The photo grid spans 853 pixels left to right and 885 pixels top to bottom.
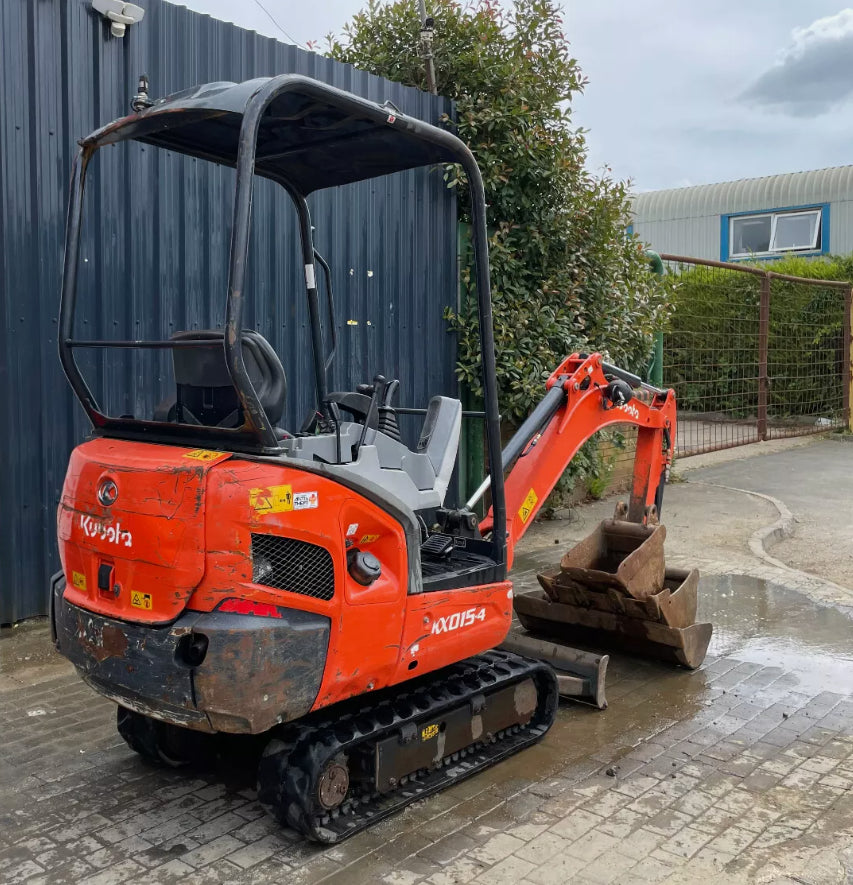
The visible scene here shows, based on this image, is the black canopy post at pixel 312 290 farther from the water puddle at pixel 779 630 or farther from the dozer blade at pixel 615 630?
the water puddle at pixel 779 630

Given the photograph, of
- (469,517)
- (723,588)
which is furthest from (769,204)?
(469,517)

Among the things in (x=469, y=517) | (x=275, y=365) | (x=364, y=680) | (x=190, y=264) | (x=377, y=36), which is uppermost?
(x=377, y=36)

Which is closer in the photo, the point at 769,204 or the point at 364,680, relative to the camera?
the point at 364,680

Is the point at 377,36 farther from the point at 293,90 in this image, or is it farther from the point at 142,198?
the point at 293,90

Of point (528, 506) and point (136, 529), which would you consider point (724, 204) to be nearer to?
point (528, 506)

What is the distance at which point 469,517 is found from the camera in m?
4.41

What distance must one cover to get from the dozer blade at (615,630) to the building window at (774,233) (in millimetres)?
19899

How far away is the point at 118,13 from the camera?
6.15m

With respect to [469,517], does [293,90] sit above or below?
above

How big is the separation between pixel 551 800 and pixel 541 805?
0.07 meters

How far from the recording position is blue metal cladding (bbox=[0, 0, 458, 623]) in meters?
5.89

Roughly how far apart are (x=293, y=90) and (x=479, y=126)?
5.38 m

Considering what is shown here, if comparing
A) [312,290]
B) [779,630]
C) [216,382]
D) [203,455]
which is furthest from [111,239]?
[779,630]

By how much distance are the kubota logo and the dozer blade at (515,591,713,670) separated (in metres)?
2.96
